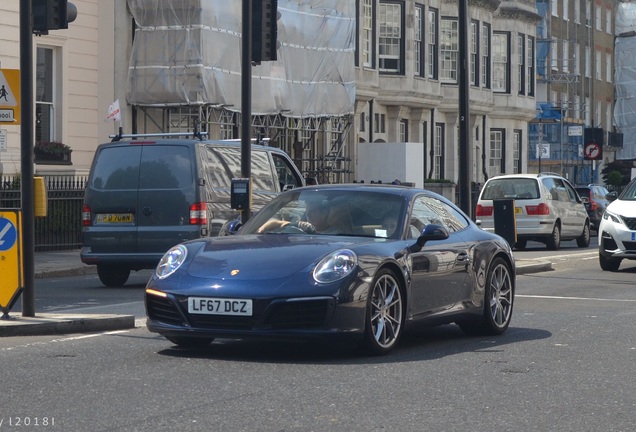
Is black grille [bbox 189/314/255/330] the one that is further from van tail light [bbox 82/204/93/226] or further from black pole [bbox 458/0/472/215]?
black pole [bbox 458/0/472/215]

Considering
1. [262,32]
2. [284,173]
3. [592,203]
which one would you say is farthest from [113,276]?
[592,203]

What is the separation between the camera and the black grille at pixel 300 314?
380 inches

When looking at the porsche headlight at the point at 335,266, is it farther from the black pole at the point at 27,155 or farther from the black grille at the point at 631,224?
the black grille at the point at 631,224

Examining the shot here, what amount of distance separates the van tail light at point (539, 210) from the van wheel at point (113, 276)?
13.0 meters

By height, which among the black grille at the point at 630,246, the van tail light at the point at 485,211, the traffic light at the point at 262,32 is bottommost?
the black grille at the point at 630,246

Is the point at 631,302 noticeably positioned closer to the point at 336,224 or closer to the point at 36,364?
the point at 336,224

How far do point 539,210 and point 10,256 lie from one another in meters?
19.1

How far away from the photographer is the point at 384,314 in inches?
402

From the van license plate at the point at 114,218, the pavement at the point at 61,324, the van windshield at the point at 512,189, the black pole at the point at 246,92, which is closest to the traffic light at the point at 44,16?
the pavement at the point at 61,324

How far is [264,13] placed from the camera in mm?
19797

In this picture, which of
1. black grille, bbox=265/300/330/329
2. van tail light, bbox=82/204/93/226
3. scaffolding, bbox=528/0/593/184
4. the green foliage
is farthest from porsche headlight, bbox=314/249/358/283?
the green foliage

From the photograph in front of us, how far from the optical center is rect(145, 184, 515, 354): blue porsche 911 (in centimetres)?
970

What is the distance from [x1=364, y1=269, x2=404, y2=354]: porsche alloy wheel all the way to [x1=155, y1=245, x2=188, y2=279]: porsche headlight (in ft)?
4.72

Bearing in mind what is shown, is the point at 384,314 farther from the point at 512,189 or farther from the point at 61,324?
the point at 512,189
